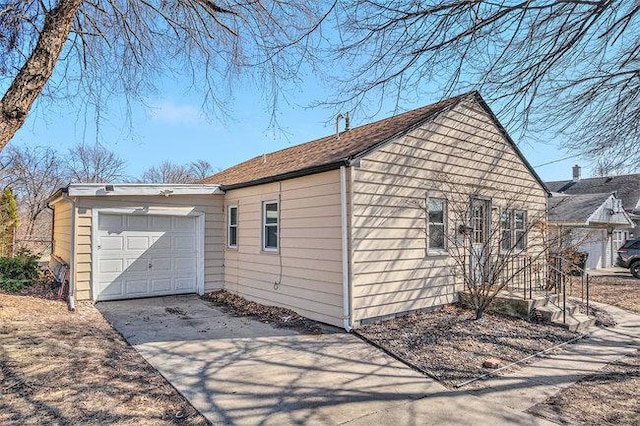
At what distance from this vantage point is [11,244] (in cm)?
1455

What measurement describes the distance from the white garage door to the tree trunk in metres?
4.25

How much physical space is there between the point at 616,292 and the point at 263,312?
11128 millimetres

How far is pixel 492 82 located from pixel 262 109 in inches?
128

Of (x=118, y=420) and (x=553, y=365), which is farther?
(x=553, y=365)

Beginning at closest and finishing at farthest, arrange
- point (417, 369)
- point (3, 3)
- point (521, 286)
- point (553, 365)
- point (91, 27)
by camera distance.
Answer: point (417, 369) → point (553, 365) → point (3, 3) → point (91, 27) → point (521, 286)

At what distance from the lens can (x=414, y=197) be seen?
826cm

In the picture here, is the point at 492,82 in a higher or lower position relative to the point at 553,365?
higher

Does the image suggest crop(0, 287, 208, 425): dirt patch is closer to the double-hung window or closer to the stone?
the double-hung window

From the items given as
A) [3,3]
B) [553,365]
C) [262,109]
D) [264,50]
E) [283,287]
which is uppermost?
[3,3]

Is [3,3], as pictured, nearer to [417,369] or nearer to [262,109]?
[262,109]

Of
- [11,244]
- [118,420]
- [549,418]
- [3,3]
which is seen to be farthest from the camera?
[11,244]

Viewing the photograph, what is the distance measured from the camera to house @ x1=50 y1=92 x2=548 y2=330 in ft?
24.0

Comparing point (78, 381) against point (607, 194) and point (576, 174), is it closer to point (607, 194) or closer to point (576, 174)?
point (607, 194)

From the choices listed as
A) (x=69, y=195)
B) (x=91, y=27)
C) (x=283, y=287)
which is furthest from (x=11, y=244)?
(x=283, y=287)
